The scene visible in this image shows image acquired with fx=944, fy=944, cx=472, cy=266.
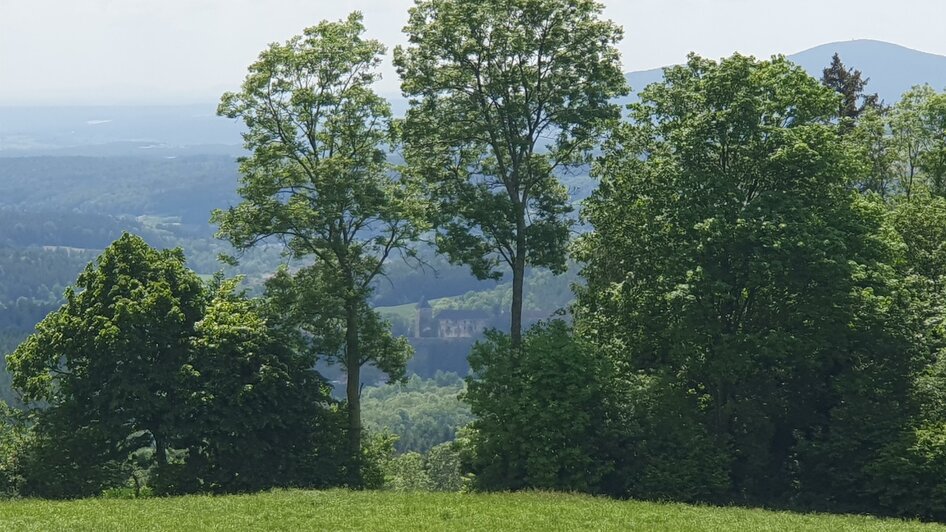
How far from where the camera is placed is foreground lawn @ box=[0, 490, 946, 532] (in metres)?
28.5

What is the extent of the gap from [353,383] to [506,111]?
53.1 feet

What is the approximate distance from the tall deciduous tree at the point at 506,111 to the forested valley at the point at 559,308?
0.14m

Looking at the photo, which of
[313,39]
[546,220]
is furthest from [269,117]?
[546,220]

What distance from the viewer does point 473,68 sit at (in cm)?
4628

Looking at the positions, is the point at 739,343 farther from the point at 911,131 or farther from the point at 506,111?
the point at 911,131

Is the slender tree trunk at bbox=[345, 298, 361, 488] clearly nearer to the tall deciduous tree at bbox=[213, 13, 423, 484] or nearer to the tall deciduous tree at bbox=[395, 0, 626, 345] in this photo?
the tall deciduous tree at bbox=[213, 13, 423, 484]

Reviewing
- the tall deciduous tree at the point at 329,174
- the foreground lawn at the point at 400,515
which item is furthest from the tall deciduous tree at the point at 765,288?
the tall deciduous tree at the point at 329,174

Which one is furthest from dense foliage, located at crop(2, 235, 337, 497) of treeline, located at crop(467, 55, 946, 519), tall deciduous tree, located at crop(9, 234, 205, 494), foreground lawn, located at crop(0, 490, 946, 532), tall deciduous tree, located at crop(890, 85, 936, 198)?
tall deciduous tree, located at crop(890, 85, 936, 198)

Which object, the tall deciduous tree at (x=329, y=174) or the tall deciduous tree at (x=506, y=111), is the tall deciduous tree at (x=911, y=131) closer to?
the tall deciduous tree at (x=506, y=111)

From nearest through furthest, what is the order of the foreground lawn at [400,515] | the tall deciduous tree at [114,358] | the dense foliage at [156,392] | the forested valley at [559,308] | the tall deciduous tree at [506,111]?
the foreground lawn at [400,515] → the forested valley at [559,308] → the dense foliage at [156,392] → the tall deciduous tree at [114,358] → the tall deciduous tree at [506,111]

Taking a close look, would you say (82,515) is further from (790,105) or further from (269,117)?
(790,105)

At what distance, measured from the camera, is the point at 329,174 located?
4700 cm

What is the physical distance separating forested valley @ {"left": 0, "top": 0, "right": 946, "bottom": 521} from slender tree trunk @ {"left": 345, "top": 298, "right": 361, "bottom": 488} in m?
0.15

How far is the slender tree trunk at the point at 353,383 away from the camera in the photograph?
4734cm
